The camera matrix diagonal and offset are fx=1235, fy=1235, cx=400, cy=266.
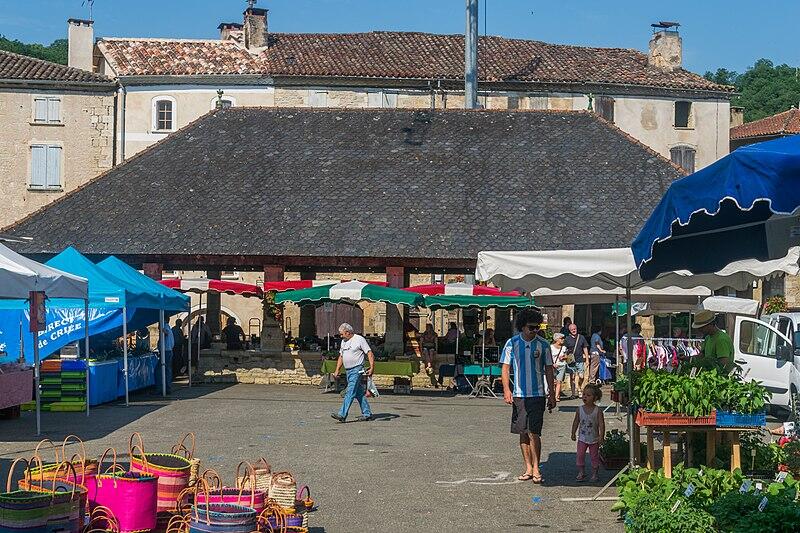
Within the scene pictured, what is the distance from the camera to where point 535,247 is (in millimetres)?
31688

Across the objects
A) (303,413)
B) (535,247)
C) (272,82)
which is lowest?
(303,413)

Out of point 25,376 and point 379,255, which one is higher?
point 379,255

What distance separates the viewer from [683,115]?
54719 millimetres

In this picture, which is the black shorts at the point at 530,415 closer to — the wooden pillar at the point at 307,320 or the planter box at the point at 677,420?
the planter box at the point at 677,420

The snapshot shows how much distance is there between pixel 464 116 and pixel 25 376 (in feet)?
75.1

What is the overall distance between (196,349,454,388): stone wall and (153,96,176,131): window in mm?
23746

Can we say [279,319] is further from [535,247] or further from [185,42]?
[185,42]

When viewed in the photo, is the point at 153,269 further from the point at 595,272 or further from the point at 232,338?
the point at 595,272

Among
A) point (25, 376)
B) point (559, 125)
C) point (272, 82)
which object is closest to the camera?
point (25, 376)

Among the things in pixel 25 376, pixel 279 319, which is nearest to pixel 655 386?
pixel 25 376

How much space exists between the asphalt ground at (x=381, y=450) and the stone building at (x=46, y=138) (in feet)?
93.1

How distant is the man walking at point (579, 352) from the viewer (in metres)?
28.5

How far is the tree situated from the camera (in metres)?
83.8

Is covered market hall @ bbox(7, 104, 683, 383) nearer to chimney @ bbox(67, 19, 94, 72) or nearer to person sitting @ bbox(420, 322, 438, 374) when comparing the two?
person sitting @ bbox(420, 322, 438, 374)
